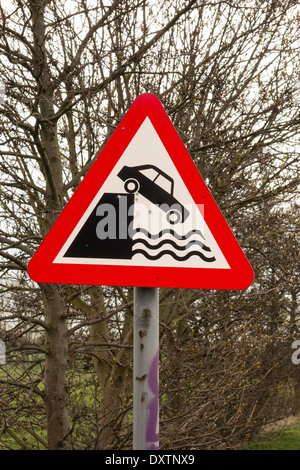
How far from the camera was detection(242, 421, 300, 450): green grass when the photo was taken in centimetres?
1385

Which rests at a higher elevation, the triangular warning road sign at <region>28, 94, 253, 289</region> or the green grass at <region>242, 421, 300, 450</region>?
the green grass at <region>242, 421, 300, 450</region>

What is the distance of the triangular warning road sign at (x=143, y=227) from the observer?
194 cm

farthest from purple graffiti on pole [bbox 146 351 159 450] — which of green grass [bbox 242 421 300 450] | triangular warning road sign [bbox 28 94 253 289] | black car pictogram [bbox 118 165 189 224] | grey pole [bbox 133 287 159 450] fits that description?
green grass [bbox 242 421 300 450]

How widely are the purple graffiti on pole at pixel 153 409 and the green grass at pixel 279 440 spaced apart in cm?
1248

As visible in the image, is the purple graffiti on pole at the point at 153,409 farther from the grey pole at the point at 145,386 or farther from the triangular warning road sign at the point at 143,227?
the triangular warning road sign at the point at 143,227

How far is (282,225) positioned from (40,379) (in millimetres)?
3687

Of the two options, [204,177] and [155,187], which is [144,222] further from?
[204,177]

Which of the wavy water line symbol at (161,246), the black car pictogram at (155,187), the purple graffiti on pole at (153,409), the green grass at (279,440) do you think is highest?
the green grass at (279,440)


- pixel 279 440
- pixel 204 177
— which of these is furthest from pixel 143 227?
pixel 279 440

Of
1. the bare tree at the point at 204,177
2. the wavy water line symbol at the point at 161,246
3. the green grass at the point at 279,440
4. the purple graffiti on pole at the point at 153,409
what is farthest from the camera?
the green grass at the point at 279,440

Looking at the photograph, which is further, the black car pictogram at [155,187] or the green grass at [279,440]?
the green grass at [279,440]

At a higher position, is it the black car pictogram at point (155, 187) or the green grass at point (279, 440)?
the green grass at point (279, 440)

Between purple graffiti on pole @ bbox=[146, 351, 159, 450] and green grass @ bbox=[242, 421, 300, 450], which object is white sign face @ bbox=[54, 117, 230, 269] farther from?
green grass @ bbox=[242, 421, 300, 450]

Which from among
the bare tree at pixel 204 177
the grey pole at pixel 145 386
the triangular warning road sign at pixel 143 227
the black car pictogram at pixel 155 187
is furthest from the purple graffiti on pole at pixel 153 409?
the bare tree at pixel 204 177
